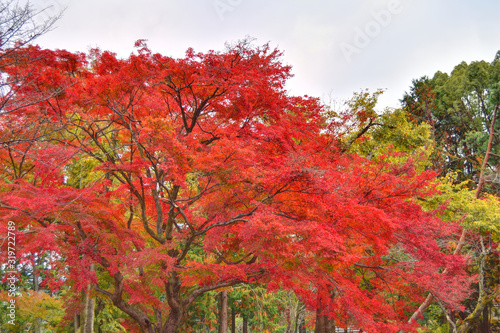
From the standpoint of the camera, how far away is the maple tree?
20.2 ft

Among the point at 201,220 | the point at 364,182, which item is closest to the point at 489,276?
the point at 364,182

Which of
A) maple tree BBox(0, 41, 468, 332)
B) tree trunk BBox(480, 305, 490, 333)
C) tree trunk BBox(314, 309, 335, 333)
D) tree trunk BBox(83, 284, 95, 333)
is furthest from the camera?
tree trunk BBox(480, 305, 490, 333)

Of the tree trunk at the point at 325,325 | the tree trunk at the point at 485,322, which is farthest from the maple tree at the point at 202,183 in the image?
the tree trunk at the point at 485,322

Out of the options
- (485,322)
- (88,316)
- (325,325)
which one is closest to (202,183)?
(88,316)

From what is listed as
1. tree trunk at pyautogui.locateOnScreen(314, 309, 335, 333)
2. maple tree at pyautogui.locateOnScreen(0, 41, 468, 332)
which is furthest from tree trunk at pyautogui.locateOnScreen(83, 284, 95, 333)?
tree trunk at pyautogui.locateOnScreen(314, 309, 335, 333)

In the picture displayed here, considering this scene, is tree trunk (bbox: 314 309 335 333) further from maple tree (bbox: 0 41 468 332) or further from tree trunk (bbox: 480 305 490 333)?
tree trunk (bbox: 480 305 490 333)

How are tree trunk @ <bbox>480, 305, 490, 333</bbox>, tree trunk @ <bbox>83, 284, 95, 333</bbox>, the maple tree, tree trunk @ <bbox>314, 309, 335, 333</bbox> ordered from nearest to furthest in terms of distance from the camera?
the maple tree < tree trunk @ <bbox>83, 284, 95, 333</bbox> < tree trunk @ <bbox>314, 309, 335, 333</bbox> < tree trunk @ <bbox>480, 305, 490, 333</bbox>

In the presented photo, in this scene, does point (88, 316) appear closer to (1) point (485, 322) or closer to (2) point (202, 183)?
(2) point (202, 183)

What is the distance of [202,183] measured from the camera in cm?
755

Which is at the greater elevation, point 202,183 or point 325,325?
point 202,183

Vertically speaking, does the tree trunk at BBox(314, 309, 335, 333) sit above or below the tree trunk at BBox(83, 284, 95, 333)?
below

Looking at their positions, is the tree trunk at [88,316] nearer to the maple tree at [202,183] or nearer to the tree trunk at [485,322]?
the maple tree at [202,183]

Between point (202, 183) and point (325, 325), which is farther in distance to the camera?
point (325, 325)

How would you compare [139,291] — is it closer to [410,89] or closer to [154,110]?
[154,110]
